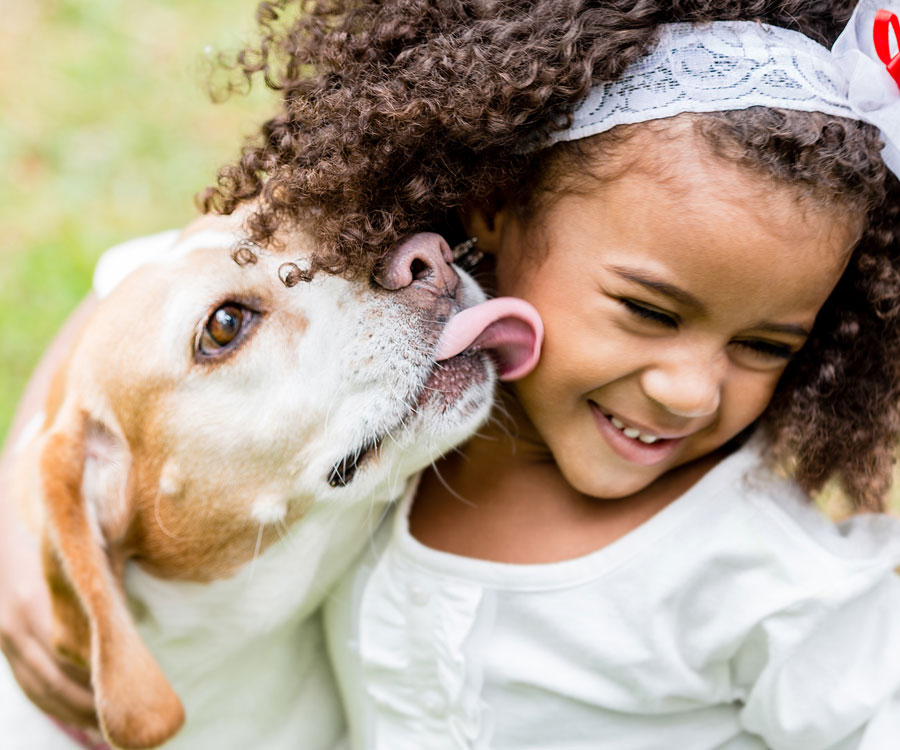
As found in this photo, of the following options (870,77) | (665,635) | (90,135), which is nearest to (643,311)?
(870,77)

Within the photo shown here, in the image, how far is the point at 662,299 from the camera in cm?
180

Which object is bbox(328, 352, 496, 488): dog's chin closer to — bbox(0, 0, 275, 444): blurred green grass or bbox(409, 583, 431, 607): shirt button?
bbox(409, 583, 431, 607): shirt button

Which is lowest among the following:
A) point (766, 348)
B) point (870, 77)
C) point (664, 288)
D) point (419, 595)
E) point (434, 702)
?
point (434, 702)

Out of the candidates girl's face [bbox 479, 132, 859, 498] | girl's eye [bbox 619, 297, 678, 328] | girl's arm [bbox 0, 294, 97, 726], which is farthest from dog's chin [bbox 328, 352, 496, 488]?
girl's arm [bbox 0, 294, 97, 726]

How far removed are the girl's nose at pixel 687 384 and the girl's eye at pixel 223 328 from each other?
72cm

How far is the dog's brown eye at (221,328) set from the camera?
194 cm

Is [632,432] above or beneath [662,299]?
beneath

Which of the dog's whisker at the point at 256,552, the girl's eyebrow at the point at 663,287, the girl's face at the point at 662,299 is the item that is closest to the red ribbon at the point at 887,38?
the girl's face at the point at 662,299

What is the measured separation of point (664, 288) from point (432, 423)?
48 cm

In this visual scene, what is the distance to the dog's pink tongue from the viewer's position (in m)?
1.90

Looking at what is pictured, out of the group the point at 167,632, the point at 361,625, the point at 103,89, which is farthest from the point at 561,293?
the point at 103,89

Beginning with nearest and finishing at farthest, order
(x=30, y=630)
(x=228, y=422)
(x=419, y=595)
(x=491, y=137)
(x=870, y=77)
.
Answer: (x=870, y=77)
(x=491, y=137)
(x=228, y=422)
(x=419, y=595)
(x=30, y=630)

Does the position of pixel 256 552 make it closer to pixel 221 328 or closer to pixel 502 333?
pixel 221 328

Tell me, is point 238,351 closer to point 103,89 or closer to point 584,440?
point 584,440
